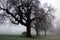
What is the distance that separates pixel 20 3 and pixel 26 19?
248 centimetres

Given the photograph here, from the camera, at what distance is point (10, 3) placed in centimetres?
1683

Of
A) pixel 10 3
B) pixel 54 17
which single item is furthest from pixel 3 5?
pixel 54 17

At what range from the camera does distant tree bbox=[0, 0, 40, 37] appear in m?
17.1

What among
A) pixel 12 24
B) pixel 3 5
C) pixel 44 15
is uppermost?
pixel 3 5

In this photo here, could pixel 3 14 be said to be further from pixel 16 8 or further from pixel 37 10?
pixel 37 10

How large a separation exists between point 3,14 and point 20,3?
2.92 meters

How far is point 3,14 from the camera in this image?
1744 cm

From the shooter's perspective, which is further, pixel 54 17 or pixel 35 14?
pixel 54 17

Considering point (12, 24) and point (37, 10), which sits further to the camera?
point (12, 24)

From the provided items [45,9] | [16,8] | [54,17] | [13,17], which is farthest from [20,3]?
[54,17]

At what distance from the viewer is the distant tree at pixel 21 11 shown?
17062mm

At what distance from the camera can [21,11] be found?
17.4 meters

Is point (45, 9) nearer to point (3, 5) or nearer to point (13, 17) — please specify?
point (13, 17)

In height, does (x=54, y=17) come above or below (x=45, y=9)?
below
